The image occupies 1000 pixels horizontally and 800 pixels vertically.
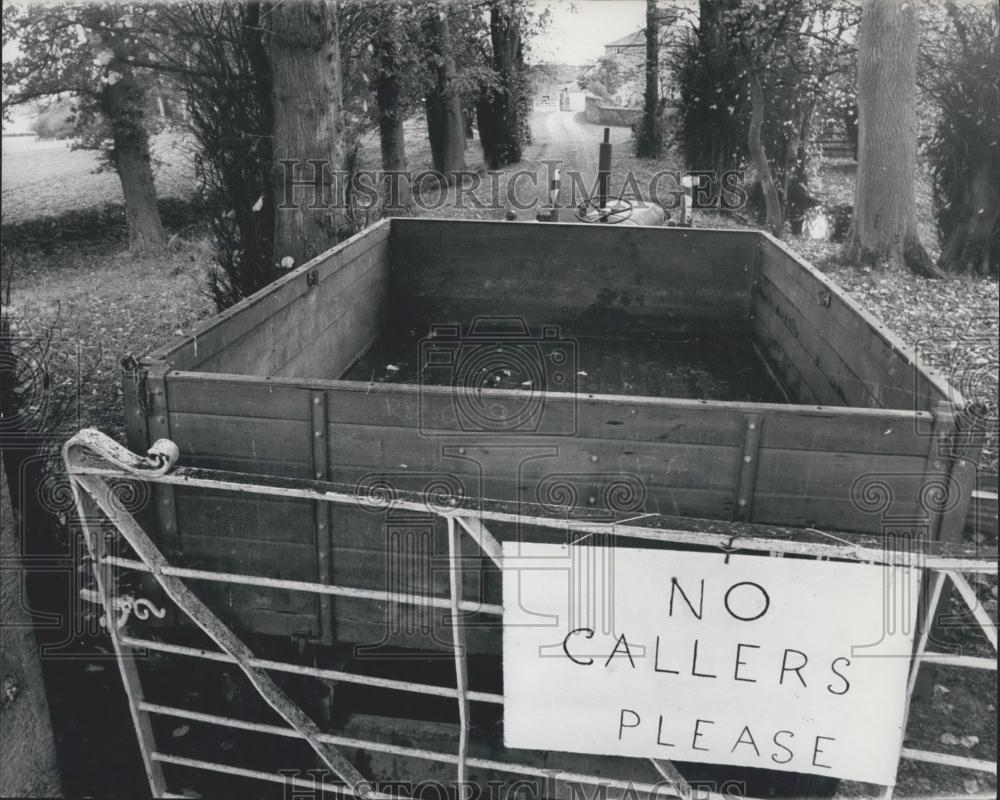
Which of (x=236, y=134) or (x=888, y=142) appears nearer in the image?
(x=236, y=134)

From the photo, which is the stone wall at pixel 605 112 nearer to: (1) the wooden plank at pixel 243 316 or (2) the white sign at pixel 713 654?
(1) the wooden plank at pixel 243 316

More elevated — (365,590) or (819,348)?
(819,348)

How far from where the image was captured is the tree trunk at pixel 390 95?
43.8ft

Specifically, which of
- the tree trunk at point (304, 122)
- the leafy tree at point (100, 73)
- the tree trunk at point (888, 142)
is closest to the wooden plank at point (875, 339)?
the tree trunk at point (304, 122)

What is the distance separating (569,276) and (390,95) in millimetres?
8459

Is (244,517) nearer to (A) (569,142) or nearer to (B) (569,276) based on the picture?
(B) (569,276)

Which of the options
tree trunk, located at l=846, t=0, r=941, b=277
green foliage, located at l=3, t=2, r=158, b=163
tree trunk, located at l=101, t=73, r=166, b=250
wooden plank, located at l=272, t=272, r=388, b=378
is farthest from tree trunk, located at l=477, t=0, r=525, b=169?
wooden plank, located at l=272, t=272, r=388, b=378

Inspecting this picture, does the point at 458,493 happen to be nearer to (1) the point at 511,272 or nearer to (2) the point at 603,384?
(2) the point at 603,384

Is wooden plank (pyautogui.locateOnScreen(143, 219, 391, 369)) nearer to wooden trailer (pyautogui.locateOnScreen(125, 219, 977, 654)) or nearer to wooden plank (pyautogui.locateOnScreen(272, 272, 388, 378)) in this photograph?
wooden trailer (pyautogui.locateOnScreen(125, 219, 977, 654))

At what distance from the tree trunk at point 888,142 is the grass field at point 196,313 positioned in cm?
36

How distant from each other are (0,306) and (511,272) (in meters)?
5.66

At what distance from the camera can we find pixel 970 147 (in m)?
10.8

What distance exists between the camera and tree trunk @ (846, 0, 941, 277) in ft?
33.6

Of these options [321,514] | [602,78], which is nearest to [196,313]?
[321,514]
